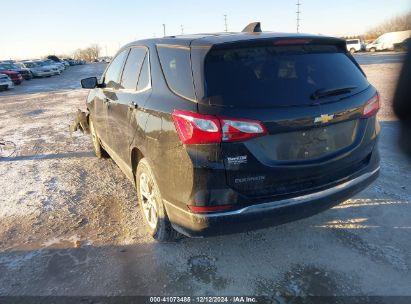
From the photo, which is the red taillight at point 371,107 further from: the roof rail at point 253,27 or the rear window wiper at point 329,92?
the roof rail at point 253,27

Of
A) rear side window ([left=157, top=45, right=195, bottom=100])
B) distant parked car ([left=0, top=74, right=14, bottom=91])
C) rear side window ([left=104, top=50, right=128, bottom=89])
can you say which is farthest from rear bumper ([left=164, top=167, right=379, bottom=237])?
distant parked car ([left=0, top=74, right=14, bottom=91])

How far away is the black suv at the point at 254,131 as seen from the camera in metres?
Answer: 2.52

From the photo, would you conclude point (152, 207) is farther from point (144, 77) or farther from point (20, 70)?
point (20, 70)

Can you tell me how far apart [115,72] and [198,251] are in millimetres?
2651

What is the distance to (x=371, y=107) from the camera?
10.2 ft

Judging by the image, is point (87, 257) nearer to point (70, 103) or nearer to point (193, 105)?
point (193, 105)

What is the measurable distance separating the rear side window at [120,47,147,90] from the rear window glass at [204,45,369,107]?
1324mm

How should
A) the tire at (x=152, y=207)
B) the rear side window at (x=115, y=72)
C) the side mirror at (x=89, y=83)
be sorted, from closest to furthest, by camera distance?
the tire at (x=152, y=207) < the rear side window at (x=115, y=72) < the side mirror at (x=89, y=83)

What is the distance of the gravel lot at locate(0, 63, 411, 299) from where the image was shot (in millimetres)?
2818

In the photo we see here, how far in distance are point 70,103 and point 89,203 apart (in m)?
10.9

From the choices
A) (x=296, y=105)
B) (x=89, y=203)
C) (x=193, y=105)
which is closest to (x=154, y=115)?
(x=193, y=105)

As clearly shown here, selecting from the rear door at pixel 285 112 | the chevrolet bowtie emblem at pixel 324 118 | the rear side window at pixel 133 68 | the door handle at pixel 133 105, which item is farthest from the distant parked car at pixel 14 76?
the chevrolet bowtie emblem at pixel 324 118

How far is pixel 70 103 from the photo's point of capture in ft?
47.0

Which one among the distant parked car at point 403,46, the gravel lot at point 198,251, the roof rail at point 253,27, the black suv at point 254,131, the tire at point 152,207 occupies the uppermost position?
the roof rail at point 253,27
